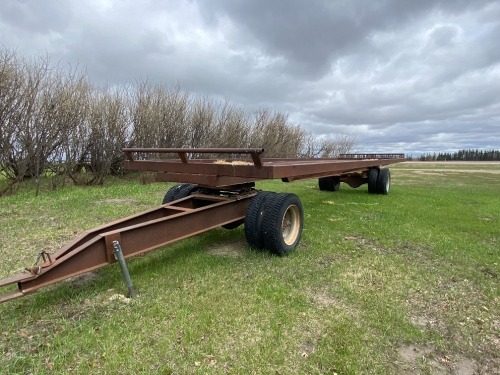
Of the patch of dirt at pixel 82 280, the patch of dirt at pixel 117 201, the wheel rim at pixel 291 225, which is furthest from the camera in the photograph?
the patch of dirt at pixel 117 201

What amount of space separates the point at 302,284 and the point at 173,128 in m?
11.9

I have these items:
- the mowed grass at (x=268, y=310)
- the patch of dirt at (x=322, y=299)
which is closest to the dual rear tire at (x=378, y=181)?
the mowed grass at (x=268, y=310)

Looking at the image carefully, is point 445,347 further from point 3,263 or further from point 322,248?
point 3,263

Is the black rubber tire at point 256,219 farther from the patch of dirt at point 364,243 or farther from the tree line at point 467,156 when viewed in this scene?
the tree line at point 467,156

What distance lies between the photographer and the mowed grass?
215 centimetres

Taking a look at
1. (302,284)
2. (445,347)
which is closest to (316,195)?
(302,284)

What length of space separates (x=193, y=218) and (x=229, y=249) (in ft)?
3.13

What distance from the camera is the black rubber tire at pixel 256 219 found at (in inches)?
152

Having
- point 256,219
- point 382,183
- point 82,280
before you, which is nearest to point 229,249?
point 256,219

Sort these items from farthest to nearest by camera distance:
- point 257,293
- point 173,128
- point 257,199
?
1. point 173,128
2. point 257,199
3. point 257,293

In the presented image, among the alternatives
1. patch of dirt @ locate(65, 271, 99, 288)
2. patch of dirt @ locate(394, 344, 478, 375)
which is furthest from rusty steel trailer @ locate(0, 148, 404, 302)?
patch of dirt @ locate(394, 344, 478, 375)

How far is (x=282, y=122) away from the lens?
22.8 metres

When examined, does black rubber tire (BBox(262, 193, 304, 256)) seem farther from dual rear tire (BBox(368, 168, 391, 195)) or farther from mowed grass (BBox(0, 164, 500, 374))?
dual rear tire (BBox(368, 168, 391, 195))

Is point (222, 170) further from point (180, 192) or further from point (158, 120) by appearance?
point (158, 120)
